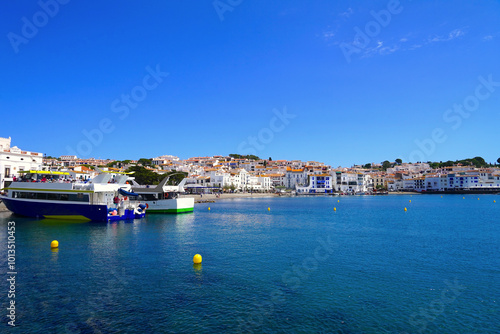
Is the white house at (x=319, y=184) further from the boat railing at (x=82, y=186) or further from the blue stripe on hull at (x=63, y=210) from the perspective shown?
the boat railing at (x=82, y=186)

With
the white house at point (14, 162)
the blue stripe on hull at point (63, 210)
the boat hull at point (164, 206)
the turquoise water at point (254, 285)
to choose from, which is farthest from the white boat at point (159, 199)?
the white house at point (14, 162)

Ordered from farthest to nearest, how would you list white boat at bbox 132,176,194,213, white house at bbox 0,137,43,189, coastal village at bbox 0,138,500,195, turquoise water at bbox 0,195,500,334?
coastal village at bbox 0,138,500,195
white house at bbox 0,137,43,189
white boat at bbox 132,176,194,213
turquoise water at bbox 0,195,500,334

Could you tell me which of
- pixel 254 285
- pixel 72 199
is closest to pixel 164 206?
pixel 72 199

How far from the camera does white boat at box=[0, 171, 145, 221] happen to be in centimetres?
2964

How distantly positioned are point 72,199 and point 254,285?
79.1ft

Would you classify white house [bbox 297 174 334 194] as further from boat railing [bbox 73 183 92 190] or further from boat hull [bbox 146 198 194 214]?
boat railing [bbox 73 183 92 190]

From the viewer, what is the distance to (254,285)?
39.9ft

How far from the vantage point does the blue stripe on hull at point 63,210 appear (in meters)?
29.6

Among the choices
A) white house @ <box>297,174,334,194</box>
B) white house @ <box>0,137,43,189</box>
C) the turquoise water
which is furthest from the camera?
white house @ <box>297,174,334,194</box>

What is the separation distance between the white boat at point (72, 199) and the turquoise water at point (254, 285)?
7.62 m

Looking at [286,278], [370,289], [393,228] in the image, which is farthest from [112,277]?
[393,228]

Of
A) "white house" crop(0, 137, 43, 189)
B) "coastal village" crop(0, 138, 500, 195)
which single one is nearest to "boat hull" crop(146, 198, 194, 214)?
"white house" crop(0, 137, 43, 189)

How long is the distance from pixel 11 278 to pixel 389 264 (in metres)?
15.9

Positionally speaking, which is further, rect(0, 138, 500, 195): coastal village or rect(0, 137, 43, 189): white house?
rect(0, 138, 500, 195): coastal village
